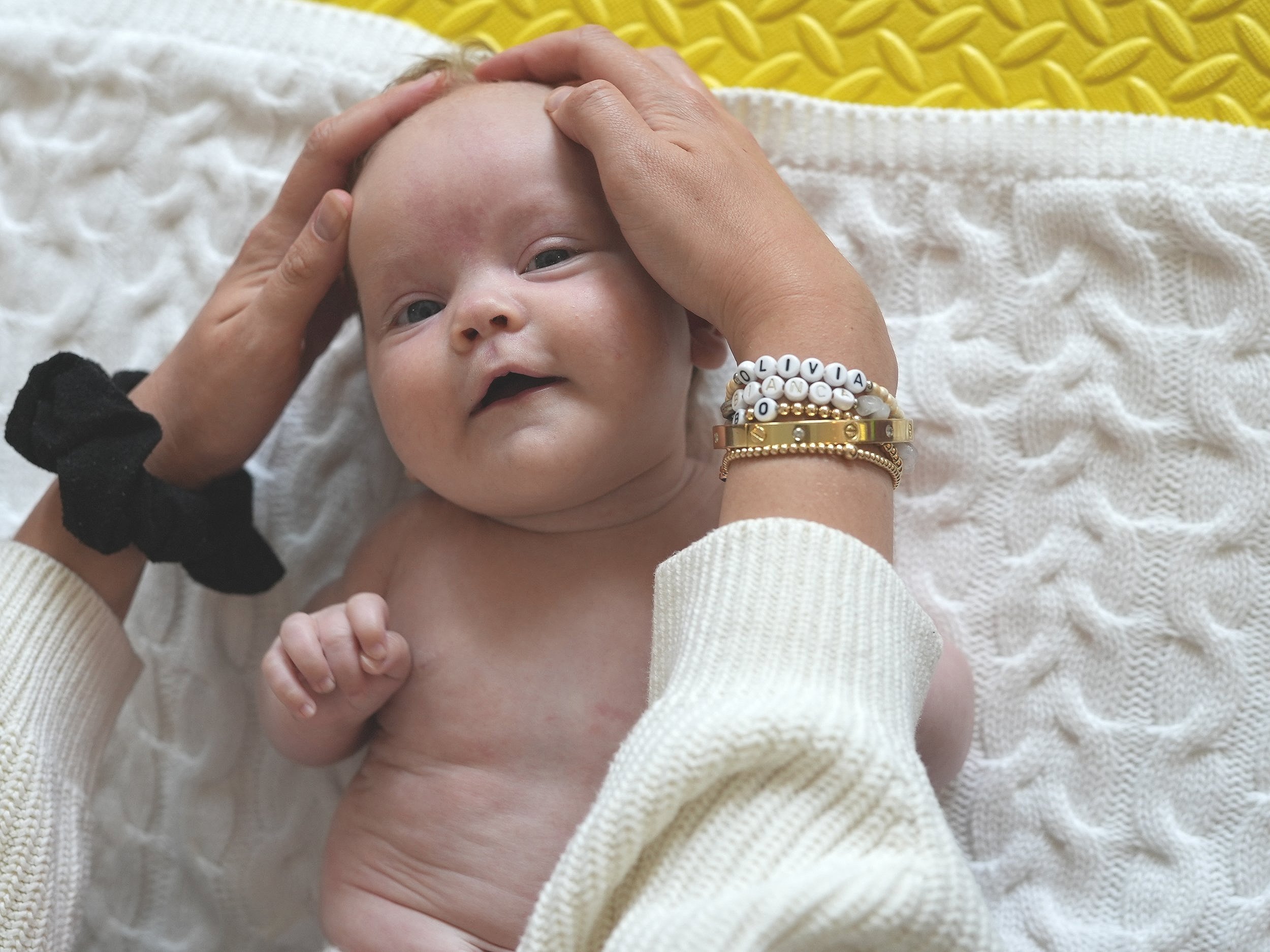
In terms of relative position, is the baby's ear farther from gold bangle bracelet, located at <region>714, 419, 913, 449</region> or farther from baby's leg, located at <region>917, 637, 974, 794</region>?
baby's leg, located at <region>917, 637, 974, 794</region>

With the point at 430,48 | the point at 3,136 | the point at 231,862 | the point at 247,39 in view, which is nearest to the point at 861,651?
the point at 231,862

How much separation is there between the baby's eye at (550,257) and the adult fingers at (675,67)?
0.83 feet

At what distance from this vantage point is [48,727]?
112 centimetres

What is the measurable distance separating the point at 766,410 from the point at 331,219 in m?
0.54

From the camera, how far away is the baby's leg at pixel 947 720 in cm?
117

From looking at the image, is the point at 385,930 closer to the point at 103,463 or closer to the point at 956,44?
the point at 103,463

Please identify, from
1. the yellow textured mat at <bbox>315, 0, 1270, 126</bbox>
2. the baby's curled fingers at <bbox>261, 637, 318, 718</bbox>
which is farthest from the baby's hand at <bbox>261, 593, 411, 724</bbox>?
the yellow textured mat at <bbox>315, 0, 1270, 126</bbox>

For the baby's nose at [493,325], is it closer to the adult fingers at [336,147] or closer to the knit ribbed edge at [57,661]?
the adult fingers at [336,147]

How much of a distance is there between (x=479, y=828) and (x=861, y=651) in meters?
0.51

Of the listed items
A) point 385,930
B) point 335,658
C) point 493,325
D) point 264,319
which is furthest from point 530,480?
point 385,930

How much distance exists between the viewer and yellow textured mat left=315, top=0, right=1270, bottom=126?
1413 mm

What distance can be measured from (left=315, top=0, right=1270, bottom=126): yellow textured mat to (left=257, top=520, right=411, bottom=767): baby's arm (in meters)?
0.82

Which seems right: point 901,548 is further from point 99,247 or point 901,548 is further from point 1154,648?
point 99,247

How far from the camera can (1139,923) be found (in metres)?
1.19
